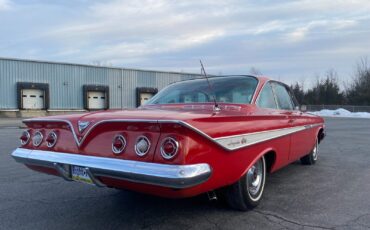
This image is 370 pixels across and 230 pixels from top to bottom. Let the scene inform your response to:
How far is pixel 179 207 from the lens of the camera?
15.1 ft

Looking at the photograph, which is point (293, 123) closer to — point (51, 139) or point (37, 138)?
point (51, 139)

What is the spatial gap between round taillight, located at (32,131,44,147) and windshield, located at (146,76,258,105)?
171cm

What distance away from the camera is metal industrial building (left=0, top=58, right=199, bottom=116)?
30109mm

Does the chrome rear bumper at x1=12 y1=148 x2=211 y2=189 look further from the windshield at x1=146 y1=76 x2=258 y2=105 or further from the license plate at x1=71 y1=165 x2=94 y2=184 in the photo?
the windshield at x1=146 y1=76 x2=258 y2=105

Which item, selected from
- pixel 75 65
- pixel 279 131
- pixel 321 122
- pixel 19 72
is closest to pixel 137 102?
pixel 75 65

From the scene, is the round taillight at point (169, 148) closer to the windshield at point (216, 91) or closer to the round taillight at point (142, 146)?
the round taillight at point (142, 146)

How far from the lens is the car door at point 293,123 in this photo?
19.0 feet

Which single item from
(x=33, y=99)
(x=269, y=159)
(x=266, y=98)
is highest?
(x=33, y=99)

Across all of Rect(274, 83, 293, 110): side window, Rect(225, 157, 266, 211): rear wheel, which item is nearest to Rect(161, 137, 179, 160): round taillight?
Rect(225, 157, 266, 211): rear wheel

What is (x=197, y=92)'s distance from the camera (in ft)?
17.3

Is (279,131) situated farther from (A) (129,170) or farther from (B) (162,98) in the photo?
(A) (129,170)

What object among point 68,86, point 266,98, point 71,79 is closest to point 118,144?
point 266,98

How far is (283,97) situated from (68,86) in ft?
95.4

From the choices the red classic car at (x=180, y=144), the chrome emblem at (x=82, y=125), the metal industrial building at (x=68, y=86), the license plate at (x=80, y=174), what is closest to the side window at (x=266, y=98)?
the red classic car at (x=180, y=144)
